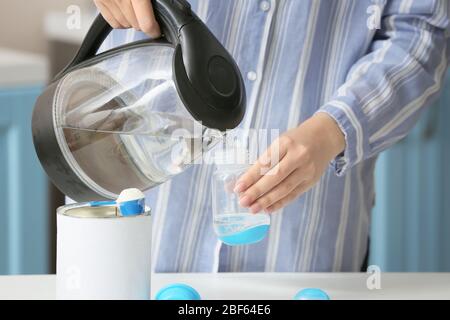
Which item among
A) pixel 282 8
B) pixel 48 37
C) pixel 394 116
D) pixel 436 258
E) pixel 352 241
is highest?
pixel 48 37

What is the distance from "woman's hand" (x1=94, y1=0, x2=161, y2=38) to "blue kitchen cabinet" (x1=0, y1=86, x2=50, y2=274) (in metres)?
1.06

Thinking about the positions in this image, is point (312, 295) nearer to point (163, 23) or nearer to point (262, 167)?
point (262, 167)

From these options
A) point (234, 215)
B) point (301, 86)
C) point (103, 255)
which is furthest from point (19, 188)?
point (103, 255)

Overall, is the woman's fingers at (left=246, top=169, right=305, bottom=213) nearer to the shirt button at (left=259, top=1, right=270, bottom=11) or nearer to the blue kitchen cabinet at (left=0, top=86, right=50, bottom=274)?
the shirt button at (left=259, top=1, right=270, bottom=11)

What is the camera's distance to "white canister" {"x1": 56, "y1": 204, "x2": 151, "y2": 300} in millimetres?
667

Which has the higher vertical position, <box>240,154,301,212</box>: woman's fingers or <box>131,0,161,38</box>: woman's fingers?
<box>131,0,161,38</box>: woman's fingers

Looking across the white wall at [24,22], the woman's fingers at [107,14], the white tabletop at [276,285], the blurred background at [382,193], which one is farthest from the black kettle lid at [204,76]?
the white wall at [24,22]

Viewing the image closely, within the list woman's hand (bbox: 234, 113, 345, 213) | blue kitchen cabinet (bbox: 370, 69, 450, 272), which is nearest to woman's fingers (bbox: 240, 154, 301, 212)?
woman's hand (bbox: 234, 113, 345, 213)

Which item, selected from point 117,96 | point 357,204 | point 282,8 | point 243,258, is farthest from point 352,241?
point 117,96

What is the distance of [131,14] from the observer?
0.75m

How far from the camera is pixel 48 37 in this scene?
2.21 meters
